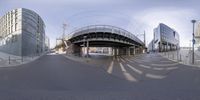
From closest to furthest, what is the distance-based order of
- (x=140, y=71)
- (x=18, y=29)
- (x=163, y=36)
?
(x=140, y=71) < (x=18, y=29) < (x=163, y=36)

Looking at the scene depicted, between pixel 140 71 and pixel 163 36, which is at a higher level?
pixel 163 36

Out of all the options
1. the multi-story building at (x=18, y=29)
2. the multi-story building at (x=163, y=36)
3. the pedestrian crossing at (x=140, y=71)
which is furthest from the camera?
the multi-story building at (x=163, y=36)

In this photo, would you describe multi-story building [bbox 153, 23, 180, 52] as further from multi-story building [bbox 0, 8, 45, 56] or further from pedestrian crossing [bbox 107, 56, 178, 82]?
multi-story building [bbox 0, 8, 45, 56]

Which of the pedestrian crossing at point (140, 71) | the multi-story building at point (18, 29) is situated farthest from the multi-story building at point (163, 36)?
the multi-story building at point (18, 29)

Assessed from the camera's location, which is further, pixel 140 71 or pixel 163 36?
pixel 163 36

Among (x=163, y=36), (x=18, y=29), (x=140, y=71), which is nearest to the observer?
(x=140, y=71)

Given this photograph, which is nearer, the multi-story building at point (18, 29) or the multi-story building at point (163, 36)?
the multi-story building at point (18, 29)

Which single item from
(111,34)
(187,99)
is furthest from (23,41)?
(187,99)

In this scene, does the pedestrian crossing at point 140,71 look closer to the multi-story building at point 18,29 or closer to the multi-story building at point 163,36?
the multi-story building at point 18,29

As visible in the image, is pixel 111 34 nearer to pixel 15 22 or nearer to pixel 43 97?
pixel 15 22

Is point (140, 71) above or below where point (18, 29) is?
below

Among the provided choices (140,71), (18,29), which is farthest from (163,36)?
(140,71)

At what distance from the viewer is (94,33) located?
40344mm

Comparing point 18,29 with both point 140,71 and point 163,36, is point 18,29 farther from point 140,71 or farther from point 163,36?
point 163,36
